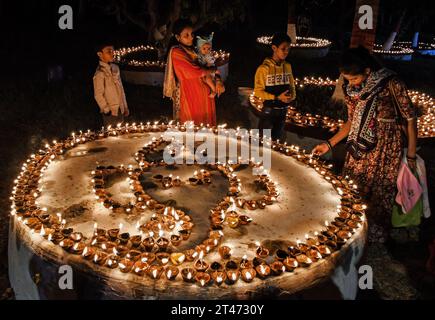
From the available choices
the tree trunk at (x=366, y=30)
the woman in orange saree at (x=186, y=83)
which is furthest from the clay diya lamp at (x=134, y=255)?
the tree trunk at (x=366, y=30)

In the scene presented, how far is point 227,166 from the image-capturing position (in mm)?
4797

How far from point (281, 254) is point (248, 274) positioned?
38cm

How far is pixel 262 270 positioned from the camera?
9.62ft

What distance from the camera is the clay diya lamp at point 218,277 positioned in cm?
283

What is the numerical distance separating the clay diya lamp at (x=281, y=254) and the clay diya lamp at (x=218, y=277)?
50 centimetres

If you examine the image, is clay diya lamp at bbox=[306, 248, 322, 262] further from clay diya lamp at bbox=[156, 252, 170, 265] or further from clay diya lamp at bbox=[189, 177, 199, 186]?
clay diya lamp at bbox=[189, 177, 199, 186]

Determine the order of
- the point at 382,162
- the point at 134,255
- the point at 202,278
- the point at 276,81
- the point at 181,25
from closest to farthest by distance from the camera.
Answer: the point at 202,278
the point at 134,255
the point at 382,162
the point at 181,25
the point at 276,81

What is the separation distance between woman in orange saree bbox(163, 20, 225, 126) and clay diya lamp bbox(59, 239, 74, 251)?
9.90ft

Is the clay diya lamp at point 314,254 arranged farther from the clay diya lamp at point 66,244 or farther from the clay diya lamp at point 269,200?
the clay diya lamp at point 66,244

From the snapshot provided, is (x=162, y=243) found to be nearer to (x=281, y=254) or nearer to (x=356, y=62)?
(x=281, y=254)

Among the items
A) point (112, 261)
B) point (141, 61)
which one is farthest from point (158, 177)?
point (141, 61)

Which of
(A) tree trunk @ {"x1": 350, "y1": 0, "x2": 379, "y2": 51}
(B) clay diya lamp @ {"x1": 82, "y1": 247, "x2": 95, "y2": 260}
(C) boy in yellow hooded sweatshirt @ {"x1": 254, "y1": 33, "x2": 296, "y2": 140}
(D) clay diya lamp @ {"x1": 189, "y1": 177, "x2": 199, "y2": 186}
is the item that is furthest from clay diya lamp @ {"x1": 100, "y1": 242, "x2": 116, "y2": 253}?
(A) tree trunk @ {"x1": 350, "y1": 0, "x2": 379, "y2": 51}

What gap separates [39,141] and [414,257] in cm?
729

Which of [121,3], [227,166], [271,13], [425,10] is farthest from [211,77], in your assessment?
[271,13]
